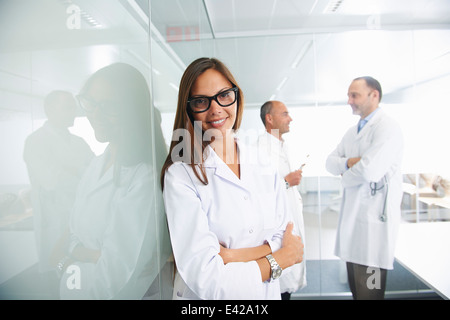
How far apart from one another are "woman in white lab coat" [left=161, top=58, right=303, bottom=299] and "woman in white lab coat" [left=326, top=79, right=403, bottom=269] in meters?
0.62

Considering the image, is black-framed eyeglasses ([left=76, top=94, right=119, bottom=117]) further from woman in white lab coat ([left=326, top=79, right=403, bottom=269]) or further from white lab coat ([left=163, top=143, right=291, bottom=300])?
woman in white lab coat ([left=326, top=79, right=403, bottom=269])

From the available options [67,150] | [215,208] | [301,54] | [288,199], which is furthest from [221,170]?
[301,54]

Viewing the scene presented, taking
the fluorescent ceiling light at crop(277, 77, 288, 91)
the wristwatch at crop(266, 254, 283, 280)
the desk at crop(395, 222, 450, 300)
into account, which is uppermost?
the fluorescent ceiling light at crop(277, 77, 288, 91)

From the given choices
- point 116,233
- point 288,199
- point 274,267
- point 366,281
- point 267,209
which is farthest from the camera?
point 288,199

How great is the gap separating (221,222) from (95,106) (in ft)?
1.61

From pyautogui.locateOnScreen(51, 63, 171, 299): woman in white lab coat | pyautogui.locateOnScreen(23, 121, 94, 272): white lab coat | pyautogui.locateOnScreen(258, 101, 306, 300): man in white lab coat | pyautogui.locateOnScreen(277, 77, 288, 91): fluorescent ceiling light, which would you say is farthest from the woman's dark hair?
pyautogui.locateOnScreen(277, 77, 288, 91): fluorescent ceiling light

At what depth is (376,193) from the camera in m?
1.23

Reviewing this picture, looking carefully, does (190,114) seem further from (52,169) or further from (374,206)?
(374,206)

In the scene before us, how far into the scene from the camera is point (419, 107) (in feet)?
4.38

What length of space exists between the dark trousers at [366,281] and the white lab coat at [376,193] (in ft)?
0.22

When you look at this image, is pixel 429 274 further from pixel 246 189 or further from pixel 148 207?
pixel 148 207

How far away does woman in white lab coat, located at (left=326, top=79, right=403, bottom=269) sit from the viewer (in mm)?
1198

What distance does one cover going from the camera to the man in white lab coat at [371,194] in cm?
120
